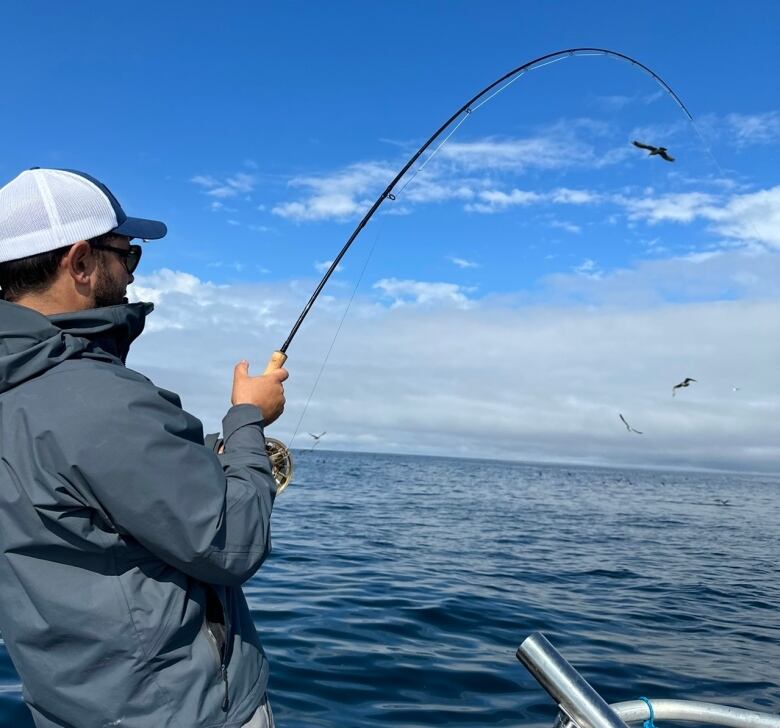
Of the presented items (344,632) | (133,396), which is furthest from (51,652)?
(344,632)

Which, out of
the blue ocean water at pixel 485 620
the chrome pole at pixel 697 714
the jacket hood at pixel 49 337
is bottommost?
the blue ocean water at pixel 485 620

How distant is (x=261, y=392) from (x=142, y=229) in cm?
67

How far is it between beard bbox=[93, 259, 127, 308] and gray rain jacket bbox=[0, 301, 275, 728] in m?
0.14

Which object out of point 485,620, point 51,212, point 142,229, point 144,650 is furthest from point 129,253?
point 485,620

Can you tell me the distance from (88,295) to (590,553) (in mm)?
16161

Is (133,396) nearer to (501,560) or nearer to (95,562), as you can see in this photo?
(95,562)

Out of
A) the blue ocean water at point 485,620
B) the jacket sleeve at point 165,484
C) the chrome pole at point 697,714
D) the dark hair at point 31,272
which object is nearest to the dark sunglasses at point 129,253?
the dark hair at point 31,272

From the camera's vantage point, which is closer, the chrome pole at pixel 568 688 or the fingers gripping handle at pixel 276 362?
the chrome pole at pixel 568 688

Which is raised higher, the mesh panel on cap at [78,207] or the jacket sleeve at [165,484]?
the mesh panel on cap at [78,207]

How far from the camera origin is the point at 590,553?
16812 mm

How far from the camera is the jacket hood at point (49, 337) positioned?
1956mm

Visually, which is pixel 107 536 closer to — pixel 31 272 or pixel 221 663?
pixel 221 663

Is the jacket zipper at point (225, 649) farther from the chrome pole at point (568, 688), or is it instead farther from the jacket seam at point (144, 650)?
the chrome pole at point (568, 688)

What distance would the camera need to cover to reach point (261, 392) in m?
2.60
